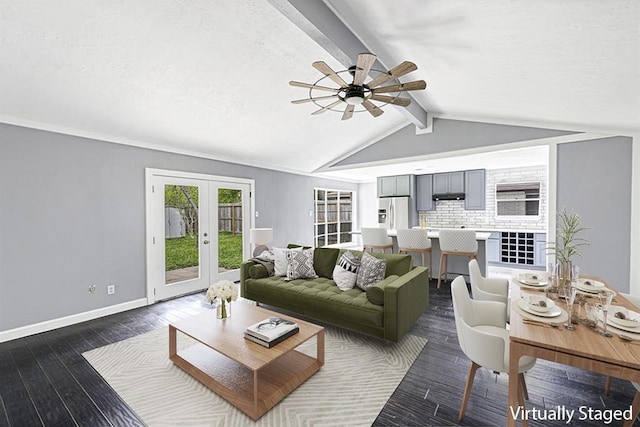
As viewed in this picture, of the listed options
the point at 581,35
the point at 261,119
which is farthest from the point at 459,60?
the point at 261,119

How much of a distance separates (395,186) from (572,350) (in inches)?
243

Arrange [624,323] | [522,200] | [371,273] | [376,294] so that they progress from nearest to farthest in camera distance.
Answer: [624,323], [376,294], [371,273], [522,200]

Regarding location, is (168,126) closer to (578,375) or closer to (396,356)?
(396,356)

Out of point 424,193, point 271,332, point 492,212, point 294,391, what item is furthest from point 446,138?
point 294,391

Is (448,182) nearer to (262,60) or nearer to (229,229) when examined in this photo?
(229,229)

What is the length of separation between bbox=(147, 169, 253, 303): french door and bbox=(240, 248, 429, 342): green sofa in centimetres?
128

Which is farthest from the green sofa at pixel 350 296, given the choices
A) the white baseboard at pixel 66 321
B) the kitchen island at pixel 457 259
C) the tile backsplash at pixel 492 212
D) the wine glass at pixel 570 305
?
the tile backsplash at pixel 492 212

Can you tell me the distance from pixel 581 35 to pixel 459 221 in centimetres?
572

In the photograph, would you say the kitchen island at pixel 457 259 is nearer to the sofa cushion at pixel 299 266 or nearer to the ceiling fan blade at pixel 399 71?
the sofa cushion at pixel 299 266

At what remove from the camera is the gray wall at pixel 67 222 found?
3053 mm

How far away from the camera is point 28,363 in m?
2.59

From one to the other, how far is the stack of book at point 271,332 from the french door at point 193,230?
274 centimetres

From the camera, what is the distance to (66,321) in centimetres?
340

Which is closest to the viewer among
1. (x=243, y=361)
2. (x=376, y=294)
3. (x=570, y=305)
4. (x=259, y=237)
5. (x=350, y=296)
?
(x=570, y=305)
